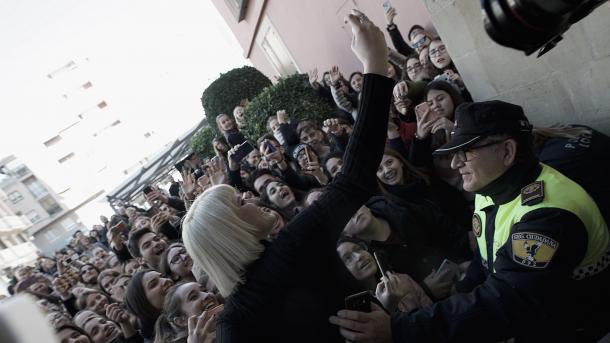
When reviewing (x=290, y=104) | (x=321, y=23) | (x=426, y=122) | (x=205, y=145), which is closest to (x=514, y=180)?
(x=426, y=122)

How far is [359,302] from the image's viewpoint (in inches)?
49.0

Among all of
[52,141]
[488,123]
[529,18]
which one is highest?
[52,141]

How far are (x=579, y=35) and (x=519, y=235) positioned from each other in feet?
4.43

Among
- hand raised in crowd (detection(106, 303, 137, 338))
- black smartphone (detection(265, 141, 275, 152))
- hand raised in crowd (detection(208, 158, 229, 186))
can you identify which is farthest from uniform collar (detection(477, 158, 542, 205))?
hand raised in crowd (detection(106, 303, 137, 338))

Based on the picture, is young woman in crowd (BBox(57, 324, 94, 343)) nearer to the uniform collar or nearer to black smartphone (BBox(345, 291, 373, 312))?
black smartphone (BBox(345, 291, 373, 312))

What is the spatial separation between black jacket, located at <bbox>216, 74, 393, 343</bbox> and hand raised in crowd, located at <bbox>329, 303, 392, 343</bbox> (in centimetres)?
4

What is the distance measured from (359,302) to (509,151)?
0.91 meters

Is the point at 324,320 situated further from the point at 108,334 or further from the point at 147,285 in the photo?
the point at 108,334

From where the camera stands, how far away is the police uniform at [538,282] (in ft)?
4.23

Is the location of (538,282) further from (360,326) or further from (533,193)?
(360,326)

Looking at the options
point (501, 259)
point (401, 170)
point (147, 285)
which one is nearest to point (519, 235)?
point (501, 259)

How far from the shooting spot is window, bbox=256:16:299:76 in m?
10.4

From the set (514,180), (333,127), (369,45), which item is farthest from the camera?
(333,127)

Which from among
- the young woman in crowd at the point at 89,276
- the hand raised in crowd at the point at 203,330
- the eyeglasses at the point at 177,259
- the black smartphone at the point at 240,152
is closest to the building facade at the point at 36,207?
the young woman in crowd at the point at 89,276
